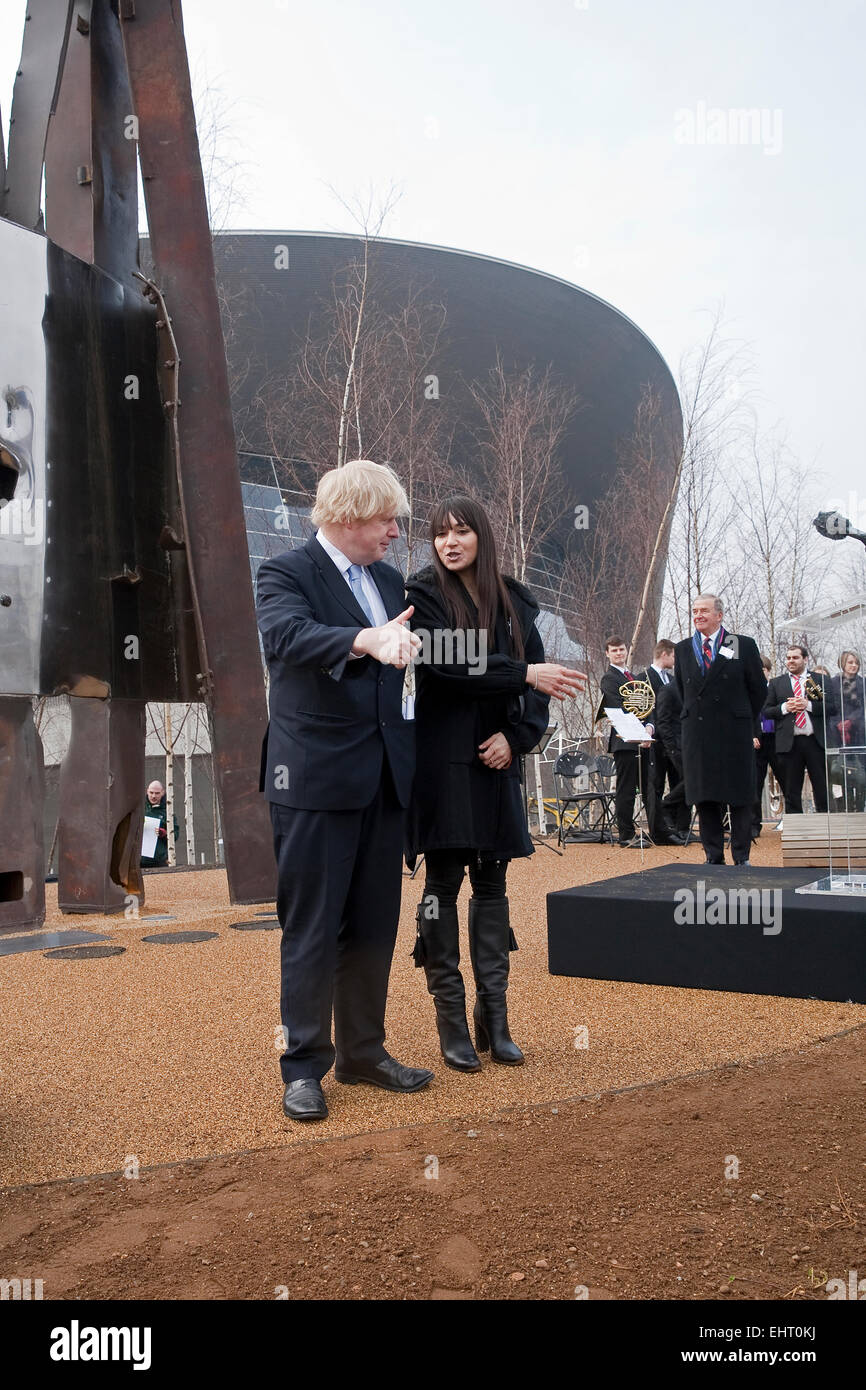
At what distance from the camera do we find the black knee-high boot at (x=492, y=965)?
3.79 meters

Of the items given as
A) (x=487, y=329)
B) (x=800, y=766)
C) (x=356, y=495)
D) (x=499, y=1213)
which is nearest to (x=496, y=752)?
(x=356, y=495)

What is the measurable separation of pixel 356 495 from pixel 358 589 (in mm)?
330

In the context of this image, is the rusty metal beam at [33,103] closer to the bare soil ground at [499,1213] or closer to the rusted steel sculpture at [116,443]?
the rusted steel sculpture at [116,443]

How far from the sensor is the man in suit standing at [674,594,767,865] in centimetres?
823

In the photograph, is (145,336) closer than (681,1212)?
No

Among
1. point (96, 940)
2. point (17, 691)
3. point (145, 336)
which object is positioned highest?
point (145, 336)

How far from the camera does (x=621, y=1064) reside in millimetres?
3709

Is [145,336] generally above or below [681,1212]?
above

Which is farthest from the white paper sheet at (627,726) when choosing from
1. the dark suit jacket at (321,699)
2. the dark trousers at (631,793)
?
the dark suit jacket at (321,699)

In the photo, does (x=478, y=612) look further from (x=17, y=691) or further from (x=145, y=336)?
(x=145, y=336)

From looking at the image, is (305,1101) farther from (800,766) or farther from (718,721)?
(800,766)

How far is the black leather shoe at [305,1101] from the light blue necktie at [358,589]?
144 centimetres
